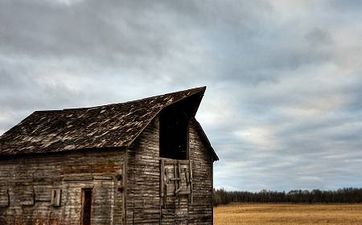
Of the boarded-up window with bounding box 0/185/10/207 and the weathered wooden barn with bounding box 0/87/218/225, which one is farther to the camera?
the boarded-up window with bounding box 0/185/10/207

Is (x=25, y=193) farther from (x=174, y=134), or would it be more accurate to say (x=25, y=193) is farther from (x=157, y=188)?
(x=174, y=134)

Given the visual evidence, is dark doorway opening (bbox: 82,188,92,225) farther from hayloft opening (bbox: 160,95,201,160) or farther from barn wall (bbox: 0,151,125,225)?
hayloft opening (bbox: 160,95,201,160)

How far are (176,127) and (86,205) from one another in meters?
6.27

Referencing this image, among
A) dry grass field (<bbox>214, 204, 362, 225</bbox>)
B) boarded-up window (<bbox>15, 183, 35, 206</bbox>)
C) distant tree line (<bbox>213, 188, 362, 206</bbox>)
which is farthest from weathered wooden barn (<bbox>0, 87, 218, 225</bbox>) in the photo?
distant tree line (<bbox>213, 188, 362, 206</bbox>)

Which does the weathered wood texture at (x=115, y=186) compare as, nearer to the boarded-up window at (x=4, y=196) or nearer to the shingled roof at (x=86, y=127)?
the boarded-up window at (x=4, y=196)

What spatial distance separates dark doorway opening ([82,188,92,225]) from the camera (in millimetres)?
20312

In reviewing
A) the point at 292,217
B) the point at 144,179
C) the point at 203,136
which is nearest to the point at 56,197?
the point at 144,179

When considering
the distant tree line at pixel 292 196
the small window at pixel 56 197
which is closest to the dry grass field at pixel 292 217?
the small window at pixel 56 197

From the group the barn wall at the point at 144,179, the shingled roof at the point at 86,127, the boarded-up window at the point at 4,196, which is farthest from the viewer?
the boarded-up window at the point at 4,196

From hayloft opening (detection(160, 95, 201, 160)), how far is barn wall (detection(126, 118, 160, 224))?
88.4 inches

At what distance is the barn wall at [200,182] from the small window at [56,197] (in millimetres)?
5943

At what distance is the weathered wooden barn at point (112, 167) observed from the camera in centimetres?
1983

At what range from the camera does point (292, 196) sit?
356 ft

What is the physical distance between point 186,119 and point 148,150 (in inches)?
136
